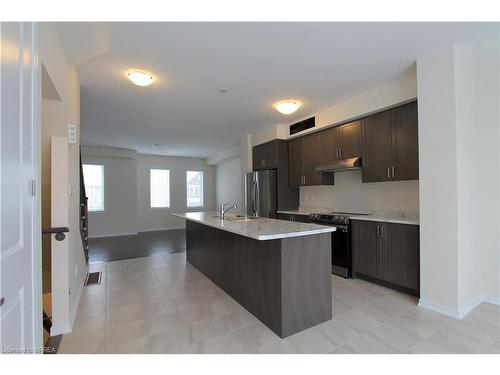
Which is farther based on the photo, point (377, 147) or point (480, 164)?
point (377, 147)

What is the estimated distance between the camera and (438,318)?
7.40 ft

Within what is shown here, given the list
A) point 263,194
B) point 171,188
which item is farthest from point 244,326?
point 171,188

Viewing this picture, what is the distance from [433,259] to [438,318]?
536 mm

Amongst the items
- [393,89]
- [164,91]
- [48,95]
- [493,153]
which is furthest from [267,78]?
[493,153]

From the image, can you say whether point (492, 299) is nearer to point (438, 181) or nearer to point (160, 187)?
point (438, 181)

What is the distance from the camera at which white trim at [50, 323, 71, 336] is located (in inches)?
81.2

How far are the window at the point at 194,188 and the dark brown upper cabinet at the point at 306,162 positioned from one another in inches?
204

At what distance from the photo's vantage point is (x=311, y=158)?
4.39 m

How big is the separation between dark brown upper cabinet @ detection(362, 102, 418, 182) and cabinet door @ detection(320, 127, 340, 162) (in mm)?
490

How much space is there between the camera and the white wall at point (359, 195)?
3314 mm

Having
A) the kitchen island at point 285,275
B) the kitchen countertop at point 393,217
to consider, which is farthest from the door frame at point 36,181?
the kitchen countertop at point 393,217

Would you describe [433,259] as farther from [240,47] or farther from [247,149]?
[247,149]

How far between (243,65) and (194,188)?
703cm

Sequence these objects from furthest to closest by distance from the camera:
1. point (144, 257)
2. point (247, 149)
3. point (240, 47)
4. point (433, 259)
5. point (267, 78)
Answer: point (247, 149) < point (144, 257) < point (267, 78) < point (433, 259) < point (240, 47)
